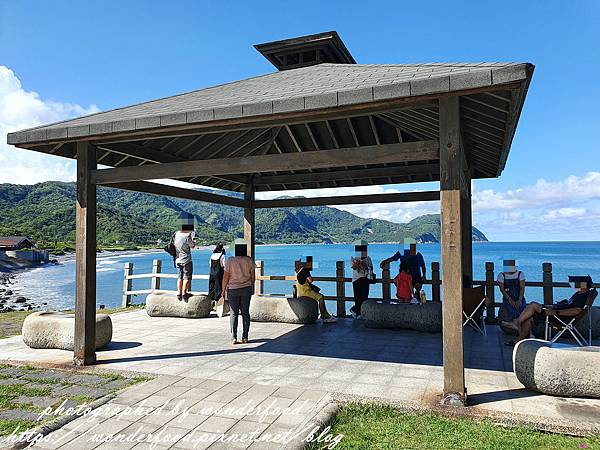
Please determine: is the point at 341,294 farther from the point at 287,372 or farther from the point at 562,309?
the point at 562,309

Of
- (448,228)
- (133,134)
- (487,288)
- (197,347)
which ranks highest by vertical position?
(133,134)

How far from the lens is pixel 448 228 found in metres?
4.25

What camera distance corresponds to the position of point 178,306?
31.4 feet

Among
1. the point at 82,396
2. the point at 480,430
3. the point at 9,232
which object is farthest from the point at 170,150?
the point at 9,232

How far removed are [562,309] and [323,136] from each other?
508cm

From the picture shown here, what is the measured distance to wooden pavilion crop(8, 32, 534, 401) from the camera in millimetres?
4223

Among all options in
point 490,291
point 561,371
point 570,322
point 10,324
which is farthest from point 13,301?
point 561,371

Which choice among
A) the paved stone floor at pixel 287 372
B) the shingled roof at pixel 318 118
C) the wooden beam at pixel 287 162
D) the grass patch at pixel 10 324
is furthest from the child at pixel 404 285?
the grass patch at pixel 10 324

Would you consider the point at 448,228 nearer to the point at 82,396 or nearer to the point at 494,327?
the point at 82,396

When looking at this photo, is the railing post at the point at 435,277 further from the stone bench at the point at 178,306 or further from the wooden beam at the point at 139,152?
the wooden beam at the point at 139,152

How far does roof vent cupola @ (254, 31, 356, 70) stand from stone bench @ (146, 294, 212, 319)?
551 centimetres

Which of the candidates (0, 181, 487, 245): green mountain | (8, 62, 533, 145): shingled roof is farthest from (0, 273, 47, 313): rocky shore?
(0, 181, 487, 245): green mountain

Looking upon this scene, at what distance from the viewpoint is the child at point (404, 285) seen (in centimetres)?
815

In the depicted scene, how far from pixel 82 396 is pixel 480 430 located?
12.6 ft
